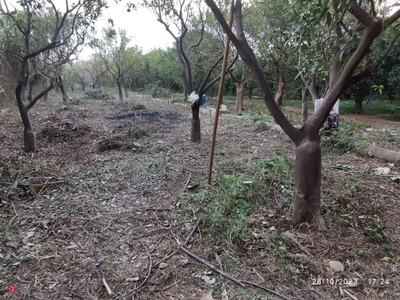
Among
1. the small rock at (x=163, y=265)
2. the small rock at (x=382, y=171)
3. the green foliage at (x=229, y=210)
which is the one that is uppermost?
the small rock at (x=382, y=171)

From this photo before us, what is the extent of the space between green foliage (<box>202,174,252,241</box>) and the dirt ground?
63mm

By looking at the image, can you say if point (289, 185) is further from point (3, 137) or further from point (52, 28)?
point (52, 28)

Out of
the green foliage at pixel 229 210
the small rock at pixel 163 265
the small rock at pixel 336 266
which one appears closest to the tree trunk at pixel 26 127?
the green foliage at pixel 229 210

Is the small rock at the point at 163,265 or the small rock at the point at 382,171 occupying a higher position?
the small rock at the point at 382,171

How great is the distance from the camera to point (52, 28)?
9438mm

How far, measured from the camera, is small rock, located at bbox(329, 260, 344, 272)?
1.58m

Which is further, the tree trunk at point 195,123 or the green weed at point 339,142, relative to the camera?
the tree trunk at point 195,123

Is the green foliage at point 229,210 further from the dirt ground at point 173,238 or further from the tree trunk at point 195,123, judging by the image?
the tree trunk at point 195,123

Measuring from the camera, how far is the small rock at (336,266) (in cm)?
158

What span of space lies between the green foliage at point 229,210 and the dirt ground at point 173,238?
0.21 ft

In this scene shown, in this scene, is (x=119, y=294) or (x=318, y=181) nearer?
(x=119, y=294)

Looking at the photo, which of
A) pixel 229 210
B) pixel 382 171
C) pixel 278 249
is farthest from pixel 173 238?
pixel 382 171

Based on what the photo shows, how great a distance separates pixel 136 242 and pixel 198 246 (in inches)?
20.7

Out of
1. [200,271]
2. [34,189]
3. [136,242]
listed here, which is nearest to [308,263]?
[200,271]
